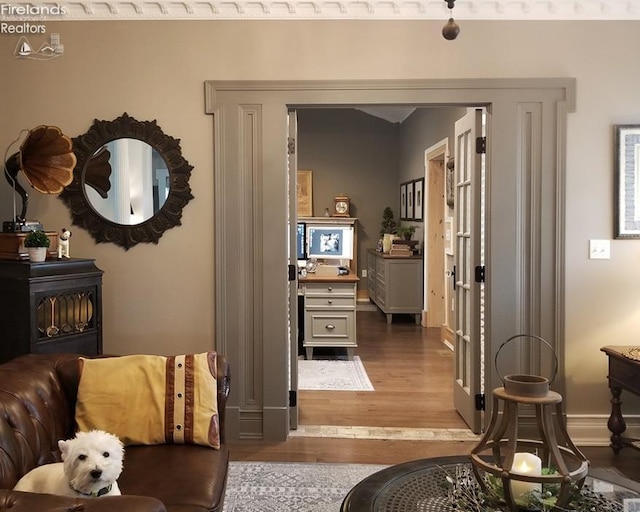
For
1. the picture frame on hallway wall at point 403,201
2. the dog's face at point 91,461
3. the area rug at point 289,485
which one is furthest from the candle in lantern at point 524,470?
the picture frame on hallway wall at point 403,201

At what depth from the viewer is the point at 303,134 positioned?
31.7 feet

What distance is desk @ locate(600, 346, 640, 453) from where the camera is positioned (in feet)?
10.9

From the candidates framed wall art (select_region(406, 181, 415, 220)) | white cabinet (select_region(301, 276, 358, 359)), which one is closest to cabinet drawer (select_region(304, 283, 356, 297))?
white cabinet (select_region(301, 276, 358, 359))

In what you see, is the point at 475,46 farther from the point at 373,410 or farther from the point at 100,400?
the point at 100,400

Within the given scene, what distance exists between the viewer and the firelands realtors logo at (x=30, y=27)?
3631 millimetres

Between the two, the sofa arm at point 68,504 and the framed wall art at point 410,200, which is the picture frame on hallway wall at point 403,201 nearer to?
the framed wall art at point 410,200

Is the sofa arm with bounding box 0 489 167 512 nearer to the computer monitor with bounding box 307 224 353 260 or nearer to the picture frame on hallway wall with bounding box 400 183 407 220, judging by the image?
the computer monitor with bounding box 307 224 353 260

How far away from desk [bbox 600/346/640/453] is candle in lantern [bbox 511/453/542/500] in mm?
1936

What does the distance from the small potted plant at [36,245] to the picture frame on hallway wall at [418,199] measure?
567 cm

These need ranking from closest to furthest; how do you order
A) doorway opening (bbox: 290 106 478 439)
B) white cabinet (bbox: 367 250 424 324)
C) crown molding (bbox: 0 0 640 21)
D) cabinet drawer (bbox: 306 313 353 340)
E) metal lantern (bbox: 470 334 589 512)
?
1. metal lantern (bbox: 470 334 589 512)
2. crown molding (bbox: 0 0 640 21)
3. doorway opening (bbox: 290 106 478 439)
4. cabinet drawer (bbox: 306 313 353 340)
5. white cabinet (bbox: 367 250 424 324)

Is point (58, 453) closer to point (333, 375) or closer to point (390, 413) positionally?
point (390, 413)

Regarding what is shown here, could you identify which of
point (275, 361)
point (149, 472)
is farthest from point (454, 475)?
point (275, 361)

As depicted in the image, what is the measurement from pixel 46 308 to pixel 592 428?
3.24 meters

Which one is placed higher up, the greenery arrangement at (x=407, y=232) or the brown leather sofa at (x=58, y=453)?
the greenery arrangement at (x=407, y=232)
